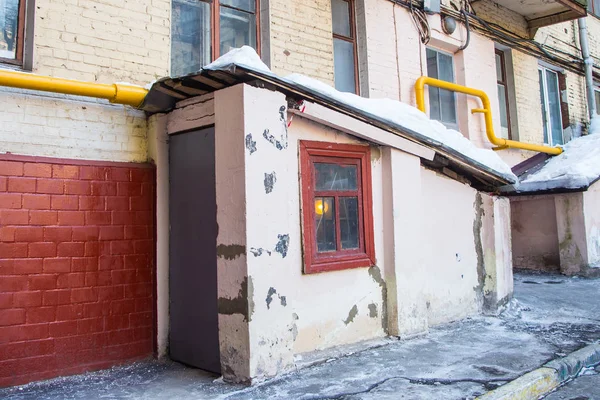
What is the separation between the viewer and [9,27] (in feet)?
14.9

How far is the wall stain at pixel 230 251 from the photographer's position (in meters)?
4.19

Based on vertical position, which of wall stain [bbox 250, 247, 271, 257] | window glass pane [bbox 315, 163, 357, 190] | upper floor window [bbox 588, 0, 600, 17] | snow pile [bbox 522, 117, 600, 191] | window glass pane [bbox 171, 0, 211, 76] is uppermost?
upper floor window [bbox 588, 0, 600, 17]

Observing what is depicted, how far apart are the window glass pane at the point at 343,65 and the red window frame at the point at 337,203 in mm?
2193

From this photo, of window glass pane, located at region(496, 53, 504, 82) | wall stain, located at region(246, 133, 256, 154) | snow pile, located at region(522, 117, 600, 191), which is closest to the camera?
wall stain, located at region(246, 133, 256, 154)

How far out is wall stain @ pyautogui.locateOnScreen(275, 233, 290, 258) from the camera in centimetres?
439

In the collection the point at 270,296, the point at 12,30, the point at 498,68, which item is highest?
the point at 498,68

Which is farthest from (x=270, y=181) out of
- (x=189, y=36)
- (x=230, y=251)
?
(x=189, y=36)

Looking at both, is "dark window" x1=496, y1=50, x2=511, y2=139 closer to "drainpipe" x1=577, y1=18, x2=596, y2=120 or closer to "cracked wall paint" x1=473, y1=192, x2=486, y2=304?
"drainpipe" x1=577, y1=18, x2=596, y2=120

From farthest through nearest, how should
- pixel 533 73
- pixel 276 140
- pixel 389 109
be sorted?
pixel 533 73
pixel 389 109
pixel 276 140

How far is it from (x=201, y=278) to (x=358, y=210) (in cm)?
188

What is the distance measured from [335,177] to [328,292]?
1217 millimetres

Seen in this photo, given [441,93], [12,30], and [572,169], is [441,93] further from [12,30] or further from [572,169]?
[12,30]

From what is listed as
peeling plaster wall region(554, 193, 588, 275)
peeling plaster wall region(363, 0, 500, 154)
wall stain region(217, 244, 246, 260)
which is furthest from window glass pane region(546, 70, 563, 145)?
wall stain region(217, 244, 246, 260)

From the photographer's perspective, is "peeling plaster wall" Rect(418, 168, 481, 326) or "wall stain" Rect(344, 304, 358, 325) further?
"peeling plaster wall" Rect(418, 168, 481, 326)
